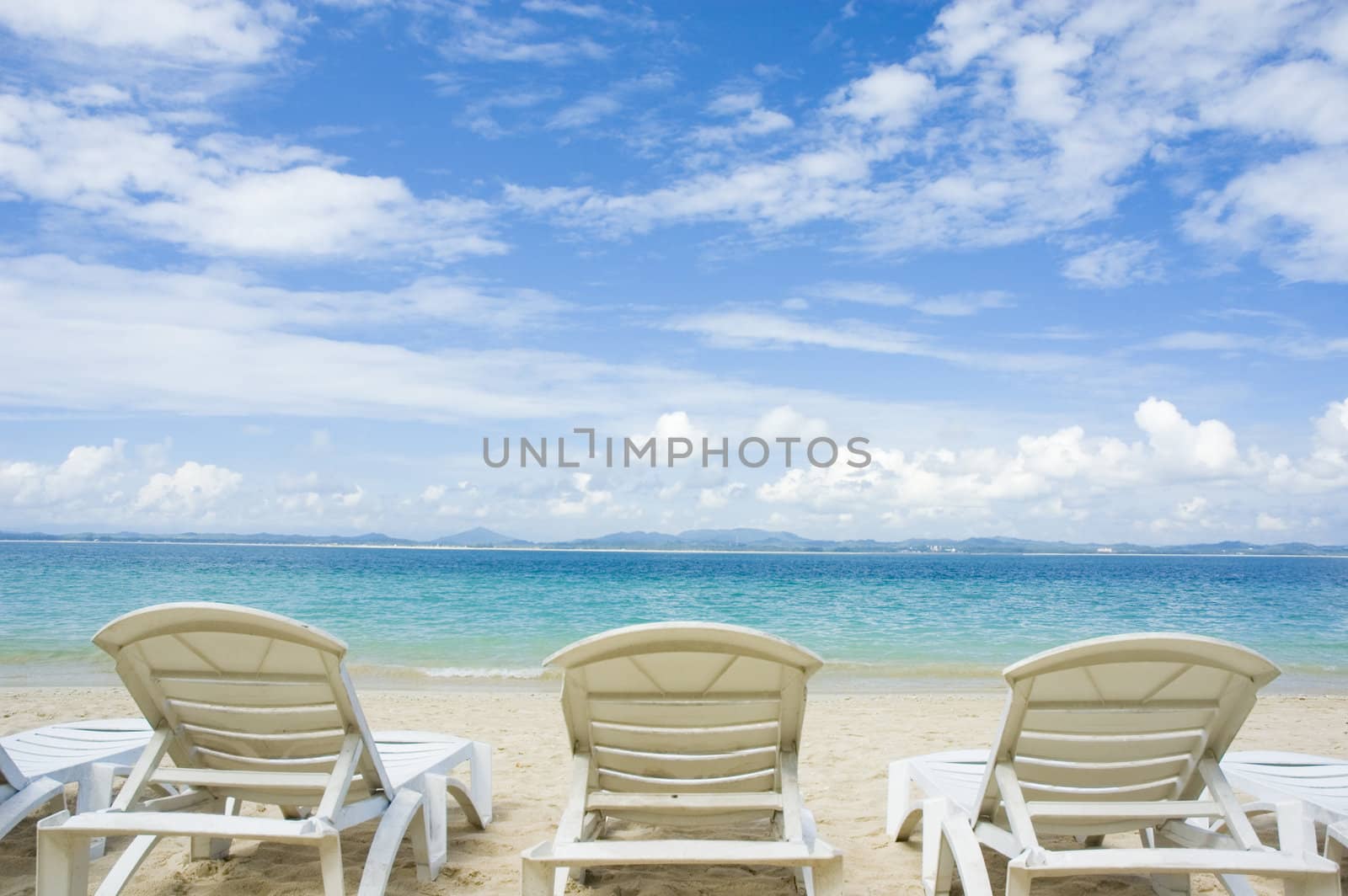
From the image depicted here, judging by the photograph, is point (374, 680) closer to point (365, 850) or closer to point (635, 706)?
point (365, 850)


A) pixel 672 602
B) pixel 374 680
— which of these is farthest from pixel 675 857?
pixel 672 602

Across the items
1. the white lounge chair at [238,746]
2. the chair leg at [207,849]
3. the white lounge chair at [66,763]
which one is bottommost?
the chair leg at [207,849]

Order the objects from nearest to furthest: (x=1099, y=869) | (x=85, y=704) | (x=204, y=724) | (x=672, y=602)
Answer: (x=1099, y=869) < (x=204, y=724) < (x=85, y=704) < (x=672, y=602)

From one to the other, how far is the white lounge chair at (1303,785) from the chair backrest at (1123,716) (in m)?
0.54

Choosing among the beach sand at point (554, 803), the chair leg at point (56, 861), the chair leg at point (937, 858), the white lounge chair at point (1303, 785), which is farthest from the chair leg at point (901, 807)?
the chair leg at point (56, 861)

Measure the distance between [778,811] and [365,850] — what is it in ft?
6.71

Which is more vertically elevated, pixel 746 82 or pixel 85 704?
pixel 746 82

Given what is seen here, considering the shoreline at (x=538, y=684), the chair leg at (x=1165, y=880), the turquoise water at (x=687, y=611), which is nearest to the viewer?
the chair leg at (x=1165, y=880)

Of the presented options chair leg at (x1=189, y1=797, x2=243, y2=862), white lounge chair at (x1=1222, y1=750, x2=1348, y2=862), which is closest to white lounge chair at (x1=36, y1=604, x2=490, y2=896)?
chair leg at (x1=189, y1=797, x2=243, y2=862)

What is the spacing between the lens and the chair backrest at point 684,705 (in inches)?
108

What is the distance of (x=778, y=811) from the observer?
9.91ft

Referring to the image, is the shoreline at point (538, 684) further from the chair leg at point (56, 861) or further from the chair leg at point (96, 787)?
the chair leg at point (56, 861)

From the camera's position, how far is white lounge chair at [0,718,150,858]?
3148mm

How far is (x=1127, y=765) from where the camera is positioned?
2922 millimetres
